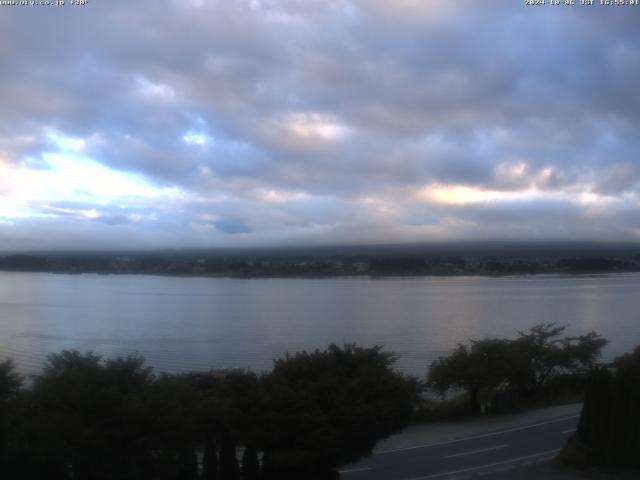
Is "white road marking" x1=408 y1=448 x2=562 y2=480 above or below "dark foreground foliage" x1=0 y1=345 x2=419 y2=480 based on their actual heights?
below

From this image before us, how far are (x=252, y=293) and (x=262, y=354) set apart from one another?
42.0 meters

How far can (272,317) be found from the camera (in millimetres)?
53406

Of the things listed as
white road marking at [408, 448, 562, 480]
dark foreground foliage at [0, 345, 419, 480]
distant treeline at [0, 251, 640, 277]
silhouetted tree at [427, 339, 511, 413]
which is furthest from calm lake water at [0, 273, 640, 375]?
dark foreground foliage at [0, 345, 419, 480]

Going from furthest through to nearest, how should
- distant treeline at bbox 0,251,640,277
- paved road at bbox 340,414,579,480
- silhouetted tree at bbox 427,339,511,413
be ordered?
distant treeline at bbox 0,251,640,277, silhouetted tree at bbox 427,339,511,413, paved road at bbox 340,414,579,480

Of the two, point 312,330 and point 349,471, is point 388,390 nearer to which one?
point 349,471

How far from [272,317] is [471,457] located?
129 feet

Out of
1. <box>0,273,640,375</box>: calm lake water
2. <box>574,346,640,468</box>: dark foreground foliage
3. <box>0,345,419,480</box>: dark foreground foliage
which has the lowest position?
<box>0,273,640,375</box>: calm lake water

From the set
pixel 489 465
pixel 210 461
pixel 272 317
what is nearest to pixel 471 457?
pixel 489 465

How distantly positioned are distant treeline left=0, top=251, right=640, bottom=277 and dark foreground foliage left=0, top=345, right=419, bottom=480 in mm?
83350

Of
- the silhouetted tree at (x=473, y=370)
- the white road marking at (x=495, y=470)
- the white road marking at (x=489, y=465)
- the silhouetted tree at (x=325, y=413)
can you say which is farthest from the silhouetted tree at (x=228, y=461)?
the silhouetted tree at (x=473, y=370)

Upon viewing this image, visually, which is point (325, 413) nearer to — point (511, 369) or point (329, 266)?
point (511, 369)

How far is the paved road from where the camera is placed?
13.2 metres

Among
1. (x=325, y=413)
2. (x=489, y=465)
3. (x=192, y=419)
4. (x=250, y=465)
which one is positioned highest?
(x=192, y=419)

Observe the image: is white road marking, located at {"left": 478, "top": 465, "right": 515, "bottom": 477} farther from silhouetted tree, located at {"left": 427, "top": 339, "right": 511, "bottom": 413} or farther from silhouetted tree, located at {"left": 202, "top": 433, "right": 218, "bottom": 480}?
silhouetted tree, located at {"left": 427, "top": 339, "right": 511, "bottom": 413}
